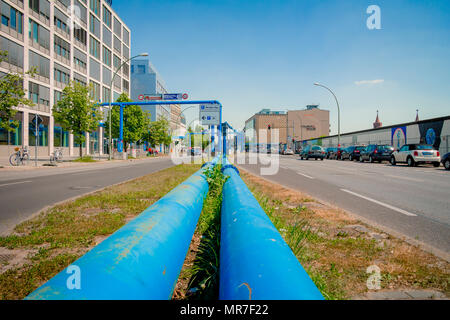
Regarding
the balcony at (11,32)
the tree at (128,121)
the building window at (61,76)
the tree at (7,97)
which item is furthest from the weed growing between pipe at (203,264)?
the tree at (128,121)

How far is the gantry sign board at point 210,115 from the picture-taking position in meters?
22.1

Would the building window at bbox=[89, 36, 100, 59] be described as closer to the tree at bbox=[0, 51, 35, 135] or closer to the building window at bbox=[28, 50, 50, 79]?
the building window at bbox=[28, 50, 50, 79]

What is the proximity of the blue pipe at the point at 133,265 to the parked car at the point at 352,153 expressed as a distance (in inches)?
1192

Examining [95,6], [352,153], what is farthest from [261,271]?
[95,6]

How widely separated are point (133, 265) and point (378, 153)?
2811 centimetres

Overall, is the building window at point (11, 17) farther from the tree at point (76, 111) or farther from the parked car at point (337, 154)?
the parked car at point (337, 154)

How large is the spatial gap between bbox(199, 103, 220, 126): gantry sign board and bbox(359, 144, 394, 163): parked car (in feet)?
49.5

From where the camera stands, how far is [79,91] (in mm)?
24875

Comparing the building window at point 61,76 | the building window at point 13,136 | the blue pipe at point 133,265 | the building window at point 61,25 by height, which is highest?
the building window at point 61,25

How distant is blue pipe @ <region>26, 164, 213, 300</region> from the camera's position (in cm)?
110

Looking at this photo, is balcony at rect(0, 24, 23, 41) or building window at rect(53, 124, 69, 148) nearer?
balcony at rect(0, 24, 23, 41)

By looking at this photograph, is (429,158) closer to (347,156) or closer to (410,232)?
(347,156)

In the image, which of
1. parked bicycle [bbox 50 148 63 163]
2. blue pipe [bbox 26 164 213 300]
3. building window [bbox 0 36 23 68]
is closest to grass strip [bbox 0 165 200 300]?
blue pipe [bbox 26 164 213 300]

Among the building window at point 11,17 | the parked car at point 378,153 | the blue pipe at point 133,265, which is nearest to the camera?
the blue pipe at point 133,265
